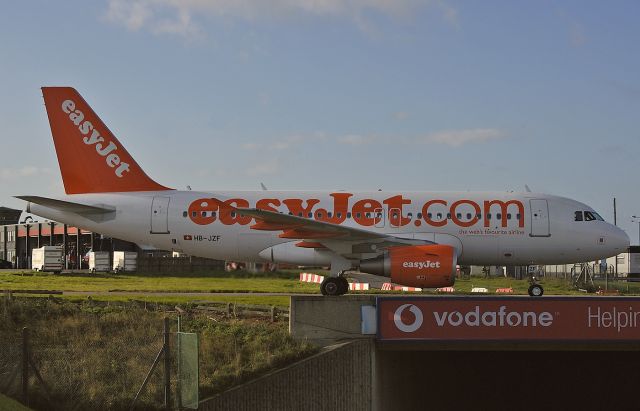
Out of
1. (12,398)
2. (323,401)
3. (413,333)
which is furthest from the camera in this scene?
(413,333)

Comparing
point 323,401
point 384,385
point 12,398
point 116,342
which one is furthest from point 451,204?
point 12,398

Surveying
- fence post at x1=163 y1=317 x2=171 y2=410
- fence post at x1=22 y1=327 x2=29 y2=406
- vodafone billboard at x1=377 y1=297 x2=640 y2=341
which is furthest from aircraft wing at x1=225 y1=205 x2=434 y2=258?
fence post at x1=22 y1=327 x2=29 y2=406

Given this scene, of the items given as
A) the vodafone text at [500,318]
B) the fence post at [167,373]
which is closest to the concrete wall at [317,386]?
the fence post at [167,373]

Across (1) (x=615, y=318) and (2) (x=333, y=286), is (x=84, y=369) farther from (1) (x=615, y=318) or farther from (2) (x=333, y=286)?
(1) (x=615, y=318)

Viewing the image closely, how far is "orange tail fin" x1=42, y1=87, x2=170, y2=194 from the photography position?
34.3 metres

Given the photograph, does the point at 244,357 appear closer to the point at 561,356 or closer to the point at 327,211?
the point at 327,211

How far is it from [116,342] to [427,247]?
1081 cm

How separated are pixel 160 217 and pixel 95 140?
14.3 ft

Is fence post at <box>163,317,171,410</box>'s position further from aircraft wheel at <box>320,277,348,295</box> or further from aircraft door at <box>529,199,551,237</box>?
aircraft door at <box>529,199,551,237</box>

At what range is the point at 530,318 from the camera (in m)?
25.2

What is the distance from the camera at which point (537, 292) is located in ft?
103

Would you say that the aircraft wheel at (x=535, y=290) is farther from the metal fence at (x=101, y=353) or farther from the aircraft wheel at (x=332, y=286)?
the metal fence at (x=101, y=353)

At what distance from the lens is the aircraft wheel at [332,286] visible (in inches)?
1180

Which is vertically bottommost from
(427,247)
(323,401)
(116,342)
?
(323,401)
